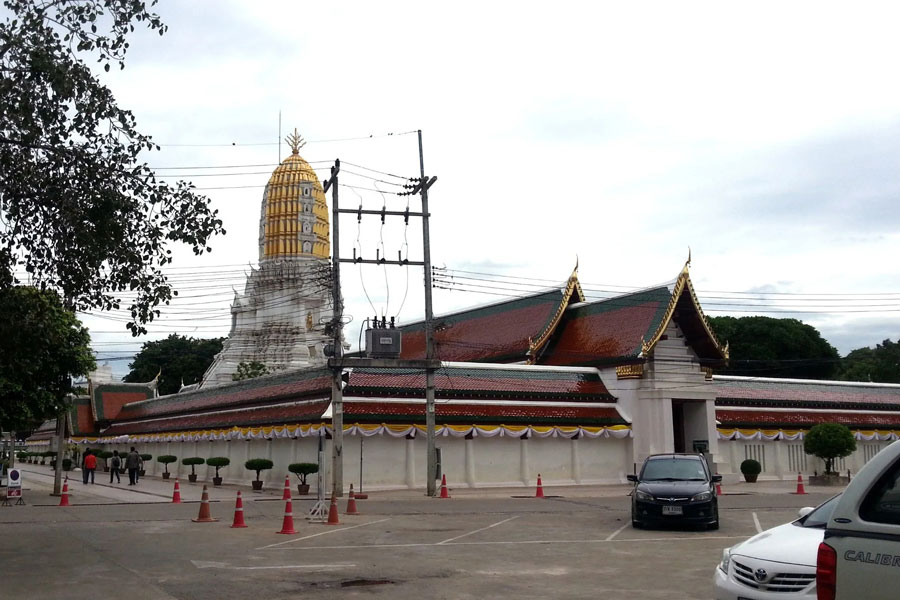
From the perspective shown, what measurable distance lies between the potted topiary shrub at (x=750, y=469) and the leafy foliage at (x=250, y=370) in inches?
1423

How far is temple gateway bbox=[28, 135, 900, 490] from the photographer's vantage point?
3516cm

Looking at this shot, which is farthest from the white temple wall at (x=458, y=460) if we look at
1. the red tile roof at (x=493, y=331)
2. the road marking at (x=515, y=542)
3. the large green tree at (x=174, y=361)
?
the large green tree at (x=174, y=361)

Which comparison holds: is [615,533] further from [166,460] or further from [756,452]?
[166,460]

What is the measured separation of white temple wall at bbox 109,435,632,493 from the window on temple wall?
695 cm

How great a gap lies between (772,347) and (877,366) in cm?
906

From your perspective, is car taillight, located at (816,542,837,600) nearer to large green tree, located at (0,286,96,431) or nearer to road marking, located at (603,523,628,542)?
road marking, located at (603,523,628,542)

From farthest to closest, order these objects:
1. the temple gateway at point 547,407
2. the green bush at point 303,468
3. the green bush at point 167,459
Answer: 1. the green bush at point 167,459
2. the temple gateway at point 547,407
3. the green bush at point 303,468

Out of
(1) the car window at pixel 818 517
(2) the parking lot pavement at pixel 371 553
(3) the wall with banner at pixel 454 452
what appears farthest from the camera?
(3) the wall with banner at pixel 454 452

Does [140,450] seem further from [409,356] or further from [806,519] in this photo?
[806,519]

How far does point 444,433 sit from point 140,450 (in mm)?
28746

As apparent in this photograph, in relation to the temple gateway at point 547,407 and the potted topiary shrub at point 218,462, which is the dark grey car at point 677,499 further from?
the potted topiary shrub at point 218,462

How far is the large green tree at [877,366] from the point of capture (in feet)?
262

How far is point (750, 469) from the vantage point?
1599 inches

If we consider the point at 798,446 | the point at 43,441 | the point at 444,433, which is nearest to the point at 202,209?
the point at 444,433
